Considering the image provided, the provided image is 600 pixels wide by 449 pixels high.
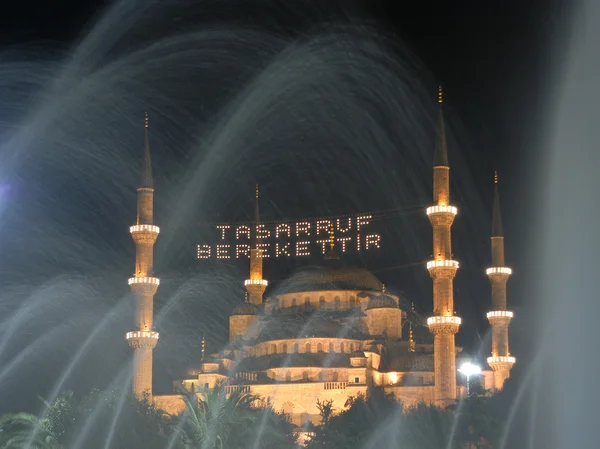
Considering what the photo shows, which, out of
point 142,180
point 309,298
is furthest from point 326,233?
point 142,180

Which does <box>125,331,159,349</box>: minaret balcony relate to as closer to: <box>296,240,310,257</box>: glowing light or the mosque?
the mosque

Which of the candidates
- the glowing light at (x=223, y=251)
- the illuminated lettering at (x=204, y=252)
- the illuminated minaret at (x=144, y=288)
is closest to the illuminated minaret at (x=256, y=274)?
the glowing light at (x=223, y=251)

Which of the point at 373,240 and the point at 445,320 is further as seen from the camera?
the point at 373,240

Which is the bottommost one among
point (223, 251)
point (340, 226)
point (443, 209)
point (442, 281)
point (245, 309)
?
point (442, 281)

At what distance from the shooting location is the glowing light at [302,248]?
69.5 meters

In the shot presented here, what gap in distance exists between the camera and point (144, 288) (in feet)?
198

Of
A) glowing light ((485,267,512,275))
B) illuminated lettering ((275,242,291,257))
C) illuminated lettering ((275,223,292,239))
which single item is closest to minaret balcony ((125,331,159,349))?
illuminated lettering ((275,223,292,239))

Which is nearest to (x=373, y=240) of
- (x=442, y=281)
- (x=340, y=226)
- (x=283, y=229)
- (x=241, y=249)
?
(x=340, y=226)

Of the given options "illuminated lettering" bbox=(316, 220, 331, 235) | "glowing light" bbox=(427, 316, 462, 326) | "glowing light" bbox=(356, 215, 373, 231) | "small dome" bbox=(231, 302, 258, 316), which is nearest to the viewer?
"glowing light" bbox=(427, 316, 462, 326)

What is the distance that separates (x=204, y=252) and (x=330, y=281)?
897 centimetres

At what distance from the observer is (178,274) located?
71.8 metres

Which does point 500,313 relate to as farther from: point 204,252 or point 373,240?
point 204,252

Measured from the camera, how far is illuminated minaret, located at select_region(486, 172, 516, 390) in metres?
63.8

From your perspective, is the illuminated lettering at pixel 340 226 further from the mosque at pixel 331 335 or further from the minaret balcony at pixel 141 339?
the minaret balcony at pixel 141 339
